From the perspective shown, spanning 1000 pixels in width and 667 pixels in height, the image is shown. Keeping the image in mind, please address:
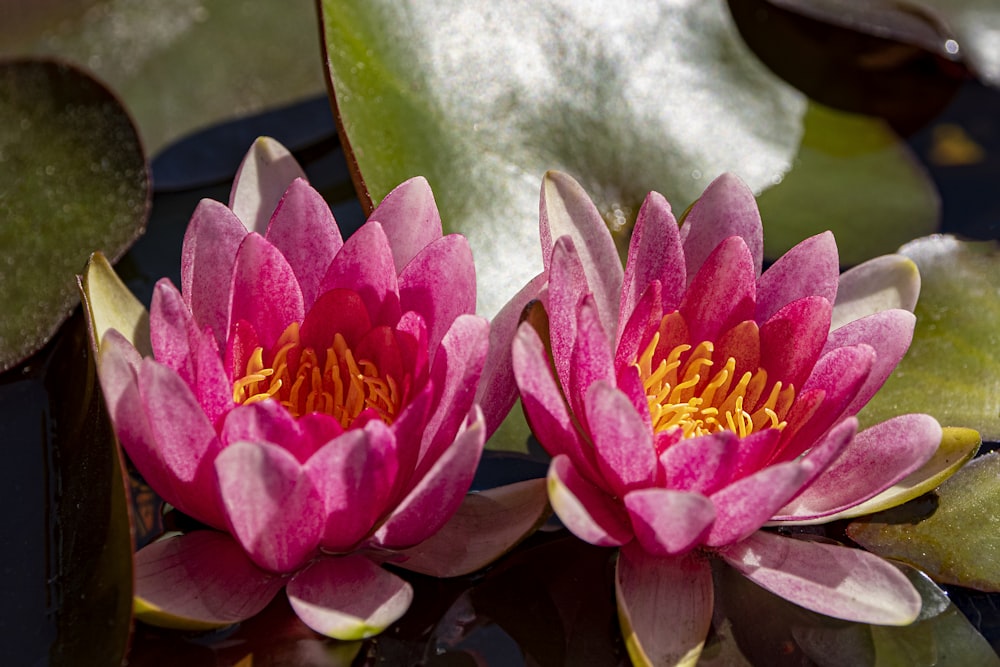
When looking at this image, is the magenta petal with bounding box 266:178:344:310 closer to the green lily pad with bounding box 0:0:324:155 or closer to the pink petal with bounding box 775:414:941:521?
the pink petal with bounding box 775:414:941:521

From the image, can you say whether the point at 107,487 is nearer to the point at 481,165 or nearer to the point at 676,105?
the point at 481,165

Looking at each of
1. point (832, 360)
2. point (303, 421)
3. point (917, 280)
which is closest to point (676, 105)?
point (917, 280)

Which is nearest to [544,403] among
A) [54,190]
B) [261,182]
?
[261,182]

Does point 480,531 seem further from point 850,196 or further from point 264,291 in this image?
point 850,196

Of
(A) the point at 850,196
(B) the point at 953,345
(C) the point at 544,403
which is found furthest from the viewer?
(A) the point at 850,196

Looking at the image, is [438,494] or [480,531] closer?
[438,494]

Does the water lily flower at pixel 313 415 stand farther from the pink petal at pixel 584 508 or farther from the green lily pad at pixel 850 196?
the green lily pad at pixel 850 196
